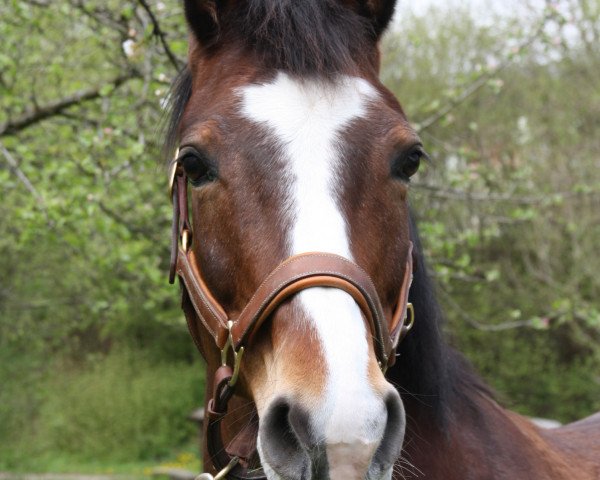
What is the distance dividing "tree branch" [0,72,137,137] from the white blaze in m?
4.12

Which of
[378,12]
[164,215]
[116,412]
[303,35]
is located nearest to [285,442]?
[303,35]

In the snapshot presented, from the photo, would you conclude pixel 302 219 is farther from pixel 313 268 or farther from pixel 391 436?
pixel 391 436

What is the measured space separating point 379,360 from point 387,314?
8.6 inches

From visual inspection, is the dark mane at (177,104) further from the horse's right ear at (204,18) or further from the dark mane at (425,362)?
the dark mane at (425,362)

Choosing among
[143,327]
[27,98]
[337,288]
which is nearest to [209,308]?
[337,288]

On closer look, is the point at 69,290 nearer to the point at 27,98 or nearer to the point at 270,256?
the point at 27,98

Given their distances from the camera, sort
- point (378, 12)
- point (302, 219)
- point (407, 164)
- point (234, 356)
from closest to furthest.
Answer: point (302, 219), point (234, 356), point (407, 164), point (378, 12)

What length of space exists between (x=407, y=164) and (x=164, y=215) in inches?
176

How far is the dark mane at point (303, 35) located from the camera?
7.15 feet

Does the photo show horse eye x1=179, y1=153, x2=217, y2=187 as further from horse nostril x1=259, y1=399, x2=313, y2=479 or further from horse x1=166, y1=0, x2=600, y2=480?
horse nostril x1=259, y1=399, x2=313, y2=479

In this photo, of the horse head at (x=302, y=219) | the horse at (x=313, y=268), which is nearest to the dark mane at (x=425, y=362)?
the horse at (x=313, y=268)

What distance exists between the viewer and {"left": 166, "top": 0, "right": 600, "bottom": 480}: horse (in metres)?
1.72

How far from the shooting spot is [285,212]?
1937 millimetres

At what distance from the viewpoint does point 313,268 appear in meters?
1.82
